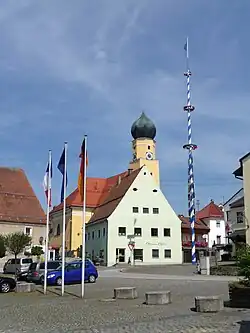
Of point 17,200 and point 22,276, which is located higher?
point 17,200

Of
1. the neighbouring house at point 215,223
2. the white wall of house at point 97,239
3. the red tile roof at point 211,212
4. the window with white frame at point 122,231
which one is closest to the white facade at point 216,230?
the neighbouring house at point 215,223

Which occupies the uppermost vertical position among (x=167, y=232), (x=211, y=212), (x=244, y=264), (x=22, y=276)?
(x=211, y=212)

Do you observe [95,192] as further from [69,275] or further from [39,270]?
[69,275]

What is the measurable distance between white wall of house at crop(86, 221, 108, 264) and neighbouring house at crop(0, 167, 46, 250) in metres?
8.83

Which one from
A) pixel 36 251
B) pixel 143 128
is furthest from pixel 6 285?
pixel 143 128

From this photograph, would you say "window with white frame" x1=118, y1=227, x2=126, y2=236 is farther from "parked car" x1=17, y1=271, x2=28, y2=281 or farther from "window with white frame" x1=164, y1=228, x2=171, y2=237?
"parked car" x1=17, y1=271, x2=28, y2=281

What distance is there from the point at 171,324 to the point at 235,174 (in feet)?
121

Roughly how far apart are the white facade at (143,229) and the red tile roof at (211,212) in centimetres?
2911

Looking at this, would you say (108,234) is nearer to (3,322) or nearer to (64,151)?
(64,151)

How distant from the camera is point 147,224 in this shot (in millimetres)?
75312

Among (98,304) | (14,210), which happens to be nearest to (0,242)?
(14,210)

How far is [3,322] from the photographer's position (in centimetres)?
1478

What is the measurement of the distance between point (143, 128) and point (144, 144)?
3.41m

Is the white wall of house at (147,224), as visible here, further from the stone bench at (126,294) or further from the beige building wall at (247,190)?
the stone bench at (126,294)
